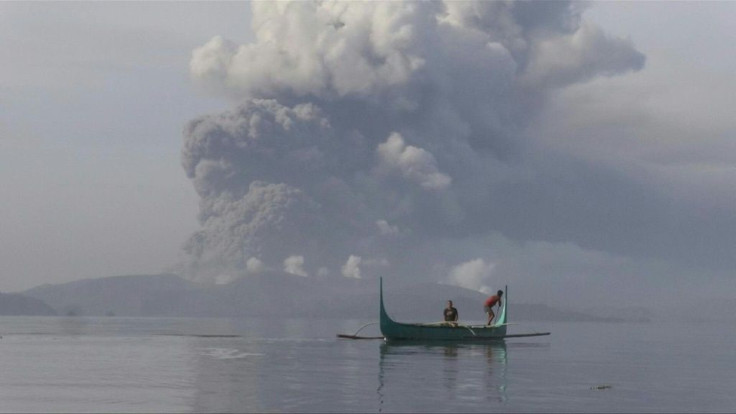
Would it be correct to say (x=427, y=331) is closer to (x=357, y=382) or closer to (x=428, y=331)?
(x=428, y=331)

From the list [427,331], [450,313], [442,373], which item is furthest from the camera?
[450,313]

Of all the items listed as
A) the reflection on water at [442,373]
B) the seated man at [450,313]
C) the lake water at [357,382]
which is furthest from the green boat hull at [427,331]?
the lake water at [357,382]

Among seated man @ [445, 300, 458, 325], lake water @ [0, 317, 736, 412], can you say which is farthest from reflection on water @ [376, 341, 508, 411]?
seated man @ [445, 300, 458, 325]

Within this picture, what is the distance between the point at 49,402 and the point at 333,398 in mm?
9310

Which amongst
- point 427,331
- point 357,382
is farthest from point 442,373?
point 427,331

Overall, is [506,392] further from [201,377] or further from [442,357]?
[442,357]

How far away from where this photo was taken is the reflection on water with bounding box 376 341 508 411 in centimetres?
3628

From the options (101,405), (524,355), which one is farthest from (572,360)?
(101,405)

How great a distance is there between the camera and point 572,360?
65.5 m

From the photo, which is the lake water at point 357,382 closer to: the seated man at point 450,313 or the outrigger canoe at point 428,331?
the outrigger canoe at point 428,331

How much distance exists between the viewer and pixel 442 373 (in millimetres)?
47656

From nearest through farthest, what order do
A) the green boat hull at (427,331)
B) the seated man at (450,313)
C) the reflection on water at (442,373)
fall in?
the reflection on water at (442,373)
the green boat hull at (427,331)
the seated man at (450,313)

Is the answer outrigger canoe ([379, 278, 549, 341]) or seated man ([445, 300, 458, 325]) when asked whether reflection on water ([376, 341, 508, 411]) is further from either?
seated man ([445, 300, 458, 325])

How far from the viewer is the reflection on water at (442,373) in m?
36.3
